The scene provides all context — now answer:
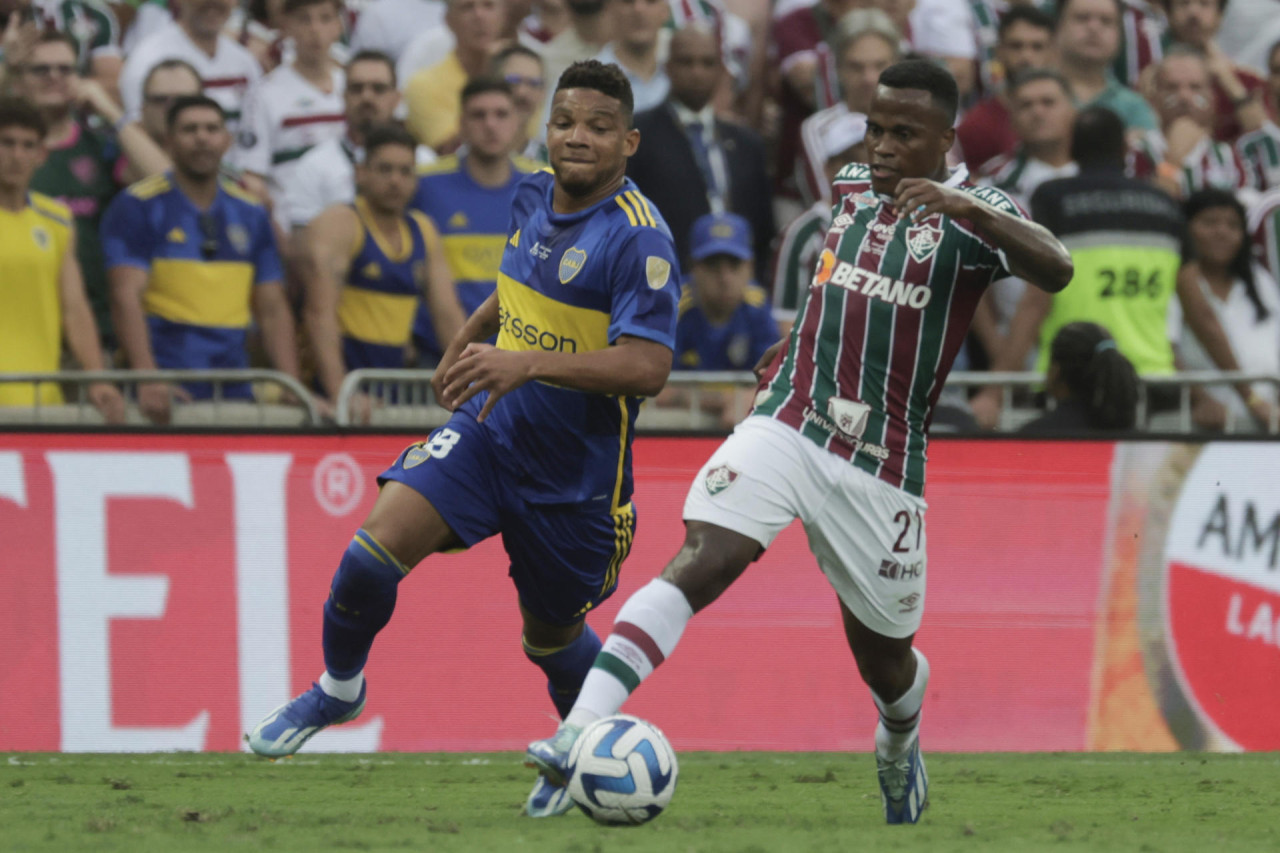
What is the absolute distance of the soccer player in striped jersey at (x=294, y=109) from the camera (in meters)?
10.5

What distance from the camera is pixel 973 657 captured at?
28.6 ft

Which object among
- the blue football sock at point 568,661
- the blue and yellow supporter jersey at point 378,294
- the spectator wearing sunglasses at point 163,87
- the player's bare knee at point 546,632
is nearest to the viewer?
the player's bare knee at point 546,632

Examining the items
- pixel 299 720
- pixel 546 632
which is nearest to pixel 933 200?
pixel 546 632

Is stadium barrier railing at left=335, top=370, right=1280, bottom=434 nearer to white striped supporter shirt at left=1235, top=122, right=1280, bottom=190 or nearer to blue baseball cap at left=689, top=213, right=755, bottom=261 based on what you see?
blue baseball cap at left=689, top=213, right=755, bottom=261

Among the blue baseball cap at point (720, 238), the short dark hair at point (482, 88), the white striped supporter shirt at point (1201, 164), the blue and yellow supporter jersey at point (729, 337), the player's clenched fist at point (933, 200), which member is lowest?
the blue and yellow supporter jersey at point (729, 337)

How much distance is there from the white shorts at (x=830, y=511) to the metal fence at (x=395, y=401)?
10.3ft

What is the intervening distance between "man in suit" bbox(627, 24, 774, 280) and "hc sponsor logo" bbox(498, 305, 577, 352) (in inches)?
160

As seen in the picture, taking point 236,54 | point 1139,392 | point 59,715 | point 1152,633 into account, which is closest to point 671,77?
point 236,54

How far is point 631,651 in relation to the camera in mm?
4934

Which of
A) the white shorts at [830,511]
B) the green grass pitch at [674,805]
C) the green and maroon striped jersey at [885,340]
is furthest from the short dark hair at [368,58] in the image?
the white shorts at [830,511]

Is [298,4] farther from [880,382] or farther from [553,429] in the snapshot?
[880,382]

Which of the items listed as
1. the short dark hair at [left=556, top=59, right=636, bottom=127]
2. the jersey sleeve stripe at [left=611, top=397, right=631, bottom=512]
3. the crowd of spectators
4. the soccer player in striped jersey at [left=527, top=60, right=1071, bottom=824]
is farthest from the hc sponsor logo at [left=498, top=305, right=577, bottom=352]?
the crowd of spectators

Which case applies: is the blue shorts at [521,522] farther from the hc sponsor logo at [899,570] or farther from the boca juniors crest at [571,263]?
the hc sponsor logo at [899,570]

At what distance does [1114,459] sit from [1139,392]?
47 centimetres
